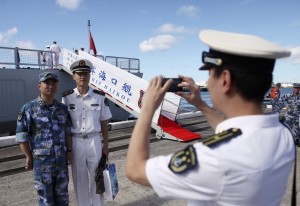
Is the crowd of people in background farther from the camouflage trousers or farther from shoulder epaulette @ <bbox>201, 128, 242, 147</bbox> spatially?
the camouflage trousers

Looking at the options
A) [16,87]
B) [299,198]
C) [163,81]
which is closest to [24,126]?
[163,81]

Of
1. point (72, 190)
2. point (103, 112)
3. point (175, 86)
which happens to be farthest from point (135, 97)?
point (175, 86)

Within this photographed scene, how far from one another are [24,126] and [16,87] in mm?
9591

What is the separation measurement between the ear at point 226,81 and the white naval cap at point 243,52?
25mm

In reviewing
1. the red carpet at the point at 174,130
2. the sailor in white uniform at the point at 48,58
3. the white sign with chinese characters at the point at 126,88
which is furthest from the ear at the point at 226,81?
the sailor in white uniform at the point at 48,58

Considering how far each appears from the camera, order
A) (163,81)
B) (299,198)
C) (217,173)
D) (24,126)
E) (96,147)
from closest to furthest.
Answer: (217,173), (163,81), (24,126), (96,147), (299,198)

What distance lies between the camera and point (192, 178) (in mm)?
927

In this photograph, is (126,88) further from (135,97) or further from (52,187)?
(52,187)

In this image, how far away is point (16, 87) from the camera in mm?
11617

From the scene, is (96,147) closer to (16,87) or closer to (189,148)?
(189,148)

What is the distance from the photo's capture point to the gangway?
813 centimetres

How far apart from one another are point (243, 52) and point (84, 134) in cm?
276

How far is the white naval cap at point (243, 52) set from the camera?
0.94m

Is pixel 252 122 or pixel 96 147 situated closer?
pixel 252 122
